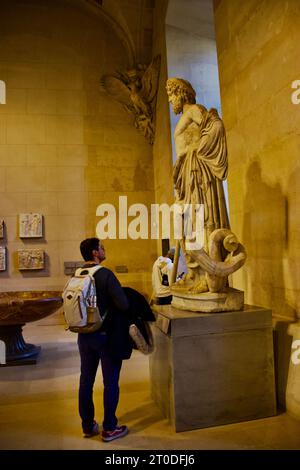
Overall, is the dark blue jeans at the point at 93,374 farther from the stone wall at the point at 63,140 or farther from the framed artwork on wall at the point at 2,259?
the framed artwork on wall at the point at 2,259

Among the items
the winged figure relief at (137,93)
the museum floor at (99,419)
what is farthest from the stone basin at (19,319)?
the winged figure relief at (137,93)

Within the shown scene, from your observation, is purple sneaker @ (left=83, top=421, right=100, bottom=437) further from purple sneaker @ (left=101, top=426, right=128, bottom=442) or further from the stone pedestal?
the stone pedestal

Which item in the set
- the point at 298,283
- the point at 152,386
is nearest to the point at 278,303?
the point at 298,283

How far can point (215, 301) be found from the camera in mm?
2990

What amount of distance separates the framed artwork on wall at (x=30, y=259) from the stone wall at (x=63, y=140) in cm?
13

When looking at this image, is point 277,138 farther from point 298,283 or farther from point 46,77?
point 46,77

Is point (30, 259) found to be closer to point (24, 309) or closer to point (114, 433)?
point (24, 309)

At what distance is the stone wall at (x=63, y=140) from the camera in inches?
288

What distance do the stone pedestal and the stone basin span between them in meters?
2.12

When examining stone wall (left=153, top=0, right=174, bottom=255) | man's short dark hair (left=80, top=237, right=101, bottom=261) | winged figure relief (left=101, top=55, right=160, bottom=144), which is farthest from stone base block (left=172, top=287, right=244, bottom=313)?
winged figure relief (left=101, top=55, right=160, bottom=144)

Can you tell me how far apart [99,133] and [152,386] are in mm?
5494

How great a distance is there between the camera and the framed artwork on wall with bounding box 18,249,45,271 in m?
7.19

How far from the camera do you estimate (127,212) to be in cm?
761
